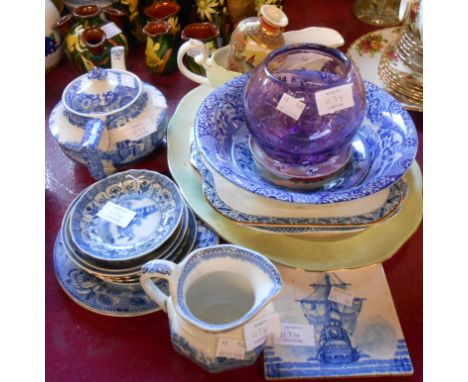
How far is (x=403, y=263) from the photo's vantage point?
2.38 feet

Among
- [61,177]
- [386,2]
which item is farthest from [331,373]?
[386,2]

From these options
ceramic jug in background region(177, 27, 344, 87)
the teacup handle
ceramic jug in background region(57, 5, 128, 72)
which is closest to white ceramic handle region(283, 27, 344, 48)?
ceramic jug in background region(177, 27, 344, 87)

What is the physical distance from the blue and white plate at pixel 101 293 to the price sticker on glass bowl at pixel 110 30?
57cm

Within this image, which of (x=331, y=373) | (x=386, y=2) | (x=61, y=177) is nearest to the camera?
(x=331, y=373)

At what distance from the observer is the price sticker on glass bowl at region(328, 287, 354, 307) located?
650mm

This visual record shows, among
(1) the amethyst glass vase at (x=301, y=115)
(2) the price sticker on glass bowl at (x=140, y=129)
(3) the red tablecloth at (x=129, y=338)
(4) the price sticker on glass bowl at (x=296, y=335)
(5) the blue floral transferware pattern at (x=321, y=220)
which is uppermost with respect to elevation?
(1) the amethyst glass vase at (x=301, y=115)

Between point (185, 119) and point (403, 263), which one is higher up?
point (185, 119)

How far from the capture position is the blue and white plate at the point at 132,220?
645 millimetres

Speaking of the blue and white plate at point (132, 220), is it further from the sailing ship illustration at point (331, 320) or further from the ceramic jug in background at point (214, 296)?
the sailing ship illustration at point (331, 320)

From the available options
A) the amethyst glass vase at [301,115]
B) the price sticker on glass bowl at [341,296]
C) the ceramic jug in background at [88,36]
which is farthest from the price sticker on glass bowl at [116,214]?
the ceramic jug in background at [88,36]

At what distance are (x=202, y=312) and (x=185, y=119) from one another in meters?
0.43

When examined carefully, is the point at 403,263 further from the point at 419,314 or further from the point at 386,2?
the point at 386,2

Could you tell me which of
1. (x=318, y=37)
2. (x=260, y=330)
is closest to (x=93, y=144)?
(x=260, y=330)

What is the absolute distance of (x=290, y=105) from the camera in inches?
26.3
